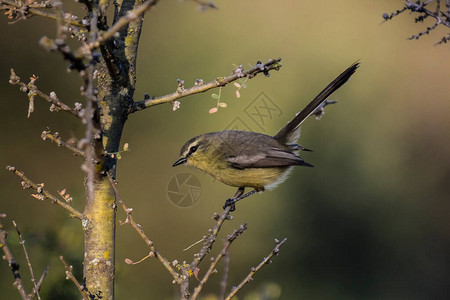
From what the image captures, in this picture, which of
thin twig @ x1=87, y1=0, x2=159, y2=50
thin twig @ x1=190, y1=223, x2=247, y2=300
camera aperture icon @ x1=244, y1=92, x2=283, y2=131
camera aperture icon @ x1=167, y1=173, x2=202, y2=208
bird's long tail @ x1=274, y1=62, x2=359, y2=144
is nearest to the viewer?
thin twig @ x1=87, y1=0, x2=159, y2=50

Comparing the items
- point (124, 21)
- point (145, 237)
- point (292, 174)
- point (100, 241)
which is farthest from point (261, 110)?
point (124, 21)

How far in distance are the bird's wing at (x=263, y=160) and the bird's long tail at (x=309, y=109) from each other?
143mm

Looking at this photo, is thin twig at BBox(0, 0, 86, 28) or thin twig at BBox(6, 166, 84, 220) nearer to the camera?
thin twig at BBox(0, 0, 86, 28)

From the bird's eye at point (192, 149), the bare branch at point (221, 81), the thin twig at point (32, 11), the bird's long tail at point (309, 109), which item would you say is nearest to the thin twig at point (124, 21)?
the thin twig at point (32, 11)

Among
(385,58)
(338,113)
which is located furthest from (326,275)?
(385,58)

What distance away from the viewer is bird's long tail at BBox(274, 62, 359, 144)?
10.1ft

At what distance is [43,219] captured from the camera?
460 cm

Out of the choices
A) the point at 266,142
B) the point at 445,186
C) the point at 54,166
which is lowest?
the point at 445,186

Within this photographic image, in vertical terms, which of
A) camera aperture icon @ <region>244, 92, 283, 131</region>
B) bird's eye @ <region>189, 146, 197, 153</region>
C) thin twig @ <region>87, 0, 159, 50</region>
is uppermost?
camera aperture icon @ <region>244, 92, 283, 131</region>

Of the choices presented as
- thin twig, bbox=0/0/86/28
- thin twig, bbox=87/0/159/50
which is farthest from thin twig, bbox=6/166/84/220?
thin twig, bbox=87/0/159/50

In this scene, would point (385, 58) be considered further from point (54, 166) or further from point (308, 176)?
point (54, 166)

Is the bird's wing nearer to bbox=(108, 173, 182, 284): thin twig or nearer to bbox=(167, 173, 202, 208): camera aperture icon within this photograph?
bbox=(167, 173, 202, 208): camera aperture icon

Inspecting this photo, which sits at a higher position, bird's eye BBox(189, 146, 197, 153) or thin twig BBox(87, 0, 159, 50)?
bird's eye BBox(189, 146, 197, 153)

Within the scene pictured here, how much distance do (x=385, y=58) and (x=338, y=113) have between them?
2.79ft
